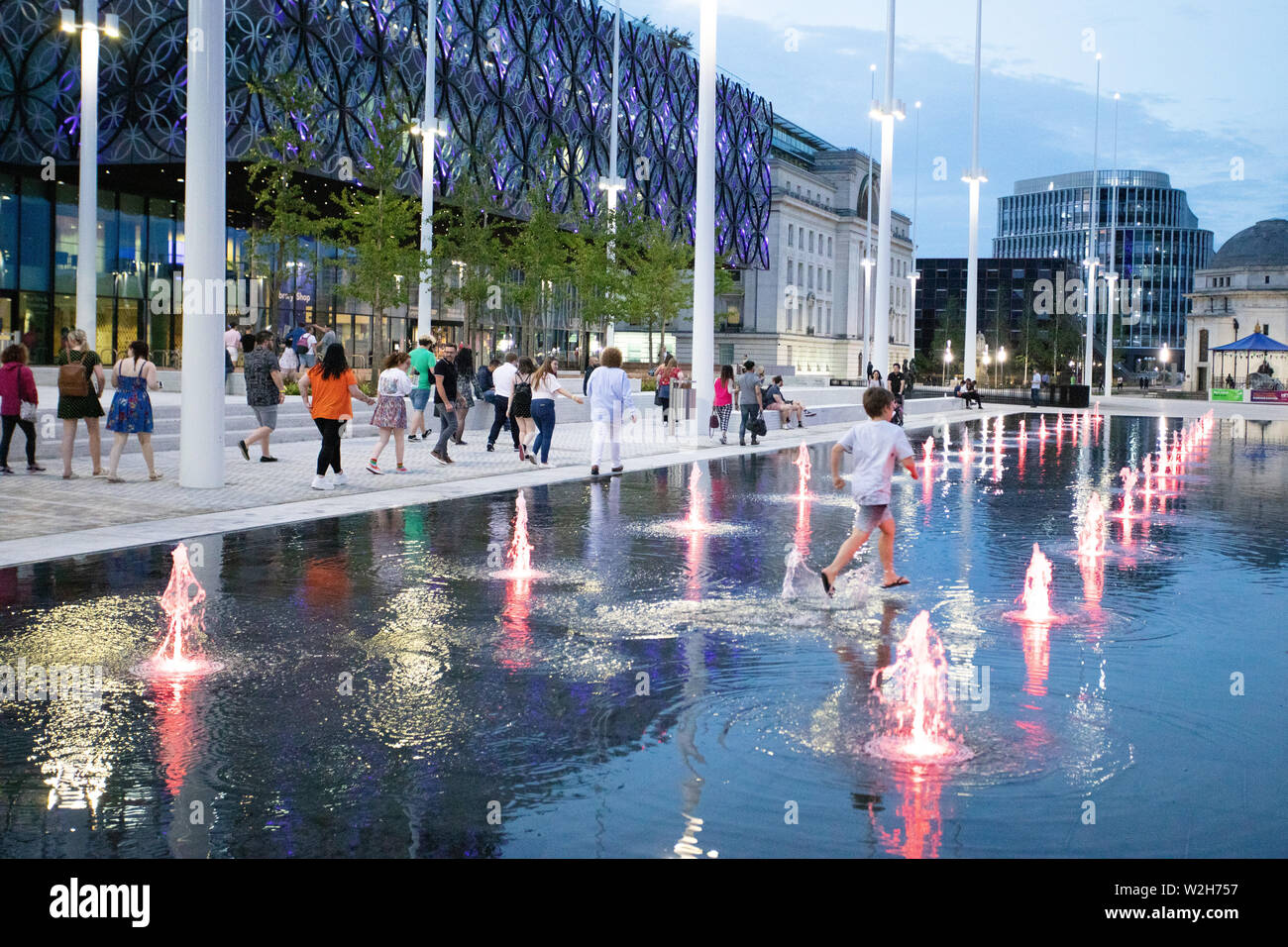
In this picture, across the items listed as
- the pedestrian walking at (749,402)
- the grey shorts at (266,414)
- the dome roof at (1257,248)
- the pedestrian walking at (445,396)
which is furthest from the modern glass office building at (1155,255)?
the grey shorts at (266,414)

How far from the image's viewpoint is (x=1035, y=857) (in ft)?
15.8

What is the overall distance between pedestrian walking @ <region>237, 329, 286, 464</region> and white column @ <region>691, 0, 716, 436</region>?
9.88 metres

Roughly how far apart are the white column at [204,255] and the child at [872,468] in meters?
9.19

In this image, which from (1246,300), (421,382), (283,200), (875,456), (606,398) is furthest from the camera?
(1246,300)

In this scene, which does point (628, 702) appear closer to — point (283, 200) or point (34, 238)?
point (283, 200)

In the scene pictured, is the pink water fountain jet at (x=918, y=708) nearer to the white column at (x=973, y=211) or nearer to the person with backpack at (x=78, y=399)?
the person with backpack at (x=78, y=399)

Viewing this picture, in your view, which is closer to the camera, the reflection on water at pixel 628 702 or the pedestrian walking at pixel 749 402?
the reflection on water at pixel 628 702

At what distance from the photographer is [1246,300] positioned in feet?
344

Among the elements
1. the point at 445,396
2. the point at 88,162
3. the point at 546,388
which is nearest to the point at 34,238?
the point at 88,162

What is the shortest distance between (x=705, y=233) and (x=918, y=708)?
73.2 ft

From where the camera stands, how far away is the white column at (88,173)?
94.8 feet

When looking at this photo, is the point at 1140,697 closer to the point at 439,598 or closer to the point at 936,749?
the point at 936,749

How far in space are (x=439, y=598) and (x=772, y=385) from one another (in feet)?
83.4
